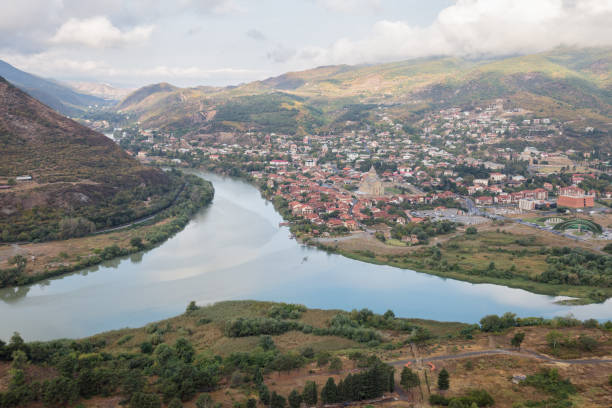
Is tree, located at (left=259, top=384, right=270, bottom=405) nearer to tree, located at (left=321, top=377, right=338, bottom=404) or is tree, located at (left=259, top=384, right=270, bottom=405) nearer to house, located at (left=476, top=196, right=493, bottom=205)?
tree, located at (left=321, top=377, right=338, bottom=404)

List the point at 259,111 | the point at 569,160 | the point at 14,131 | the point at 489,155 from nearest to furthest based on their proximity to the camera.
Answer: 1. the point at 14,131
2. the point at 569,160
3. the point at 489,155
4. the point at 259,111

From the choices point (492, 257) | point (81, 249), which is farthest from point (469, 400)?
point (81, 249)

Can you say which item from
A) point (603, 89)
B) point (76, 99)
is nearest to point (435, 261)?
point (603, 89)

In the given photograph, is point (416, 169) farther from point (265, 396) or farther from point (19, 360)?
point (19, 360)

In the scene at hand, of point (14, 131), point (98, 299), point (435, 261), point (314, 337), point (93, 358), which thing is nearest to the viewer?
point (93, 358)

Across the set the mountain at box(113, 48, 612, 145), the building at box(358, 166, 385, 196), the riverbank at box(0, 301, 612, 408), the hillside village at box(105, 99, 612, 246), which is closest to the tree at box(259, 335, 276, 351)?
the riverbank at box(0, 301, 612, 408)

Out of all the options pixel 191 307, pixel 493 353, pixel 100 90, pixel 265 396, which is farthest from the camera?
pixel 100 90

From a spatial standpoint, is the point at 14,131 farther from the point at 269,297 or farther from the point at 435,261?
the point at 435,261
